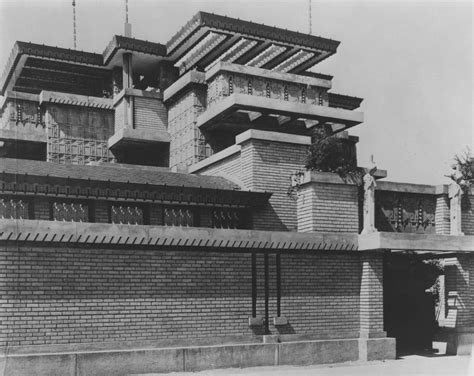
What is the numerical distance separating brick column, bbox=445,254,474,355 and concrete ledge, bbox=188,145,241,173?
7.18m

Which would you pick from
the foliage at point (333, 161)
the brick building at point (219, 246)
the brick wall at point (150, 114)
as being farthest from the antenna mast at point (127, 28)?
the foliage at point (333, 161)

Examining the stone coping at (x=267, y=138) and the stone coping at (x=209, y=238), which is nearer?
the stone coping at (x=209, y=238)

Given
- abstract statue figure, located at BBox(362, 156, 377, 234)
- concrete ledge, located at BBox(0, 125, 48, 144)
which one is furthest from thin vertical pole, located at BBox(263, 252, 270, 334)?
concrete ledge, located at BBox(0, 125, 48, 144)

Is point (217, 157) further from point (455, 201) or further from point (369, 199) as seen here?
point (455, 201)

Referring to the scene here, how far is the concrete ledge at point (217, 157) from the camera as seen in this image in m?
19.8

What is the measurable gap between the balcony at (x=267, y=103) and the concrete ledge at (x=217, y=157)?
76.1 inches

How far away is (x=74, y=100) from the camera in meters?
27.7

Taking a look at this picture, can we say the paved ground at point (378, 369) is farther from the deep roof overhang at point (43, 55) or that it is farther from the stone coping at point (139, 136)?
the deep roof overhang at point (43, 55)

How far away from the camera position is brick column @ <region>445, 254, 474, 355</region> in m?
17.9

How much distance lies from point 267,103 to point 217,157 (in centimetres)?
278

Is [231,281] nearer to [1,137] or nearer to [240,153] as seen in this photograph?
[240,153]

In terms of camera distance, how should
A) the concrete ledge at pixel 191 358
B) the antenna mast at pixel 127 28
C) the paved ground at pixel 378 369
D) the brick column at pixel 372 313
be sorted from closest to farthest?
1. the concrete ledge at pixel 191 358
2. the paved ground at pixel 378 369
3. the brick column at pixel 372 313
4. the antenna mast at pixel 127 28

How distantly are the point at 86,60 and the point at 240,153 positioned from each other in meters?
11.4

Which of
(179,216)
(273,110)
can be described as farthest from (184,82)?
(179,216)
